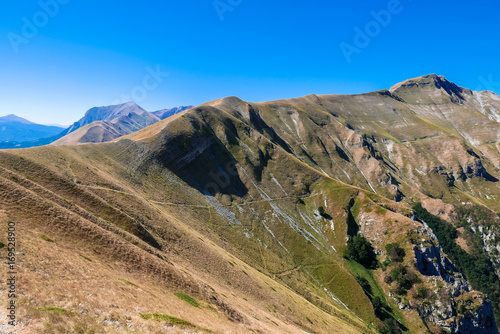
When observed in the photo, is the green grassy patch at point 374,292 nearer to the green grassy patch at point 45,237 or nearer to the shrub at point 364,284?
the shrub at point 364,284

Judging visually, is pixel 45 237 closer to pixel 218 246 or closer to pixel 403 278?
pixel 218 246

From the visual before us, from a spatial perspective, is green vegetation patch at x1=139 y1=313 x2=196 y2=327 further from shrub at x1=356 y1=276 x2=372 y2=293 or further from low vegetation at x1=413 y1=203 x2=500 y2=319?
low vegetation at x1=413 y1=203 x2=500 y2=319

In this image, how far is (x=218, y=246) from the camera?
6831cm

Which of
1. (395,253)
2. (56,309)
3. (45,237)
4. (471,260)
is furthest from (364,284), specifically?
(471,260)

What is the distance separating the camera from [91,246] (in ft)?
101

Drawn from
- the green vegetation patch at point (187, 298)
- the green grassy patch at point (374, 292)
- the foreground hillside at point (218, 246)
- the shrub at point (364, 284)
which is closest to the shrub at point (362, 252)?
the foreground hillside at point (218, 246)

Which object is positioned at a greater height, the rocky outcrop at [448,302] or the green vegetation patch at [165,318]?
the rocky outcrop at [448,302]

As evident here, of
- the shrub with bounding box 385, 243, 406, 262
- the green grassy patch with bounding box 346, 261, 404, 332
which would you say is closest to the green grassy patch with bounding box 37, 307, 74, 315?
the green grassy patch with bounding box 346, 261, 404, 332

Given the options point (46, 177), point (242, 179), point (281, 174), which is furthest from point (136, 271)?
point (281, 174)

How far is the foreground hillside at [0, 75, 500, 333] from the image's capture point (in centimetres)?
2303

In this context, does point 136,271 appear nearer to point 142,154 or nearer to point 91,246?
point 91,246

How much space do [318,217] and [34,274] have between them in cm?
10558

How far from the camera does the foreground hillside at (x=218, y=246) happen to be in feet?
75.6

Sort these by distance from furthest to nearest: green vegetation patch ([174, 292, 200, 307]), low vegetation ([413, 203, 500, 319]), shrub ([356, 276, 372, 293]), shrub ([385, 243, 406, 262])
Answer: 1. low vegetation ([413, 203, 500, 319])
2. shrub ([385, 243, 406, 262])
3. shrub ([356, 276, 372, 293])
4. green vegetation patch ([174, 292, 200, 307])
